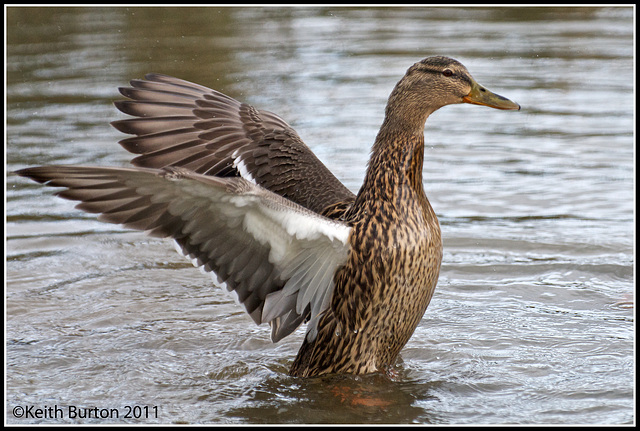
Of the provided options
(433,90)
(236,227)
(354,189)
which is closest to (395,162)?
(433,90)

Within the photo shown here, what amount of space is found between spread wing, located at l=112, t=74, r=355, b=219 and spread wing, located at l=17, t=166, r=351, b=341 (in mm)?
631

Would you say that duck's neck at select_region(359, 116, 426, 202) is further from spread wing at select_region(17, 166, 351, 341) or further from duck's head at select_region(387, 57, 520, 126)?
spread wing at select_region(17, 166, 351, 341)

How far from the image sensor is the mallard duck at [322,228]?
4152 millimetres

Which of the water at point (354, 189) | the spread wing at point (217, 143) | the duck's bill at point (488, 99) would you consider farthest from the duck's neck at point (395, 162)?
the water at point (354, 189)

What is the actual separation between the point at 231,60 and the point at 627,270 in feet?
24.5

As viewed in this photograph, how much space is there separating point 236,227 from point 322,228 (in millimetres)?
426

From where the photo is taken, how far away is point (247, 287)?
187 inches

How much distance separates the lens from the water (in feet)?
15.9

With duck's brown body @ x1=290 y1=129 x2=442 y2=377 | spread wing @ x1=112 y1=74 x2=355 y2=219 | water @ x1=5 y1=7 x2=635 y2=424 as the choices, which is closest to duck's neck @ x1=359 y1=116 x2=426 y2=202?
duck's brown body @ x1=290 y1=129 x2=442 y2=377

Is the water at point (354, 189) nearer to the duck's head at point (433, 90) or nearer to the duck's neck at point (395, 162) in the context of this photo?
the duck's neck at point (395, 162)

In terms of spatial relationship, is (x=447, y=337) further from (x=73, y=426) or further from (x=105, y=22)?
(x=105, y=22)

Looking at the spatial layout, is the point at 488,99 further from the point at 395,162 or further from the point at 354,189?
the point at 354,189

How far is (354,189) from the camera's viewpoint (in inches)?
320

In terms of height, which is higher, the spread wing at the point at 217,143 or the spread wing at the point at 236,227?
the spread wing at the point at 217,143
